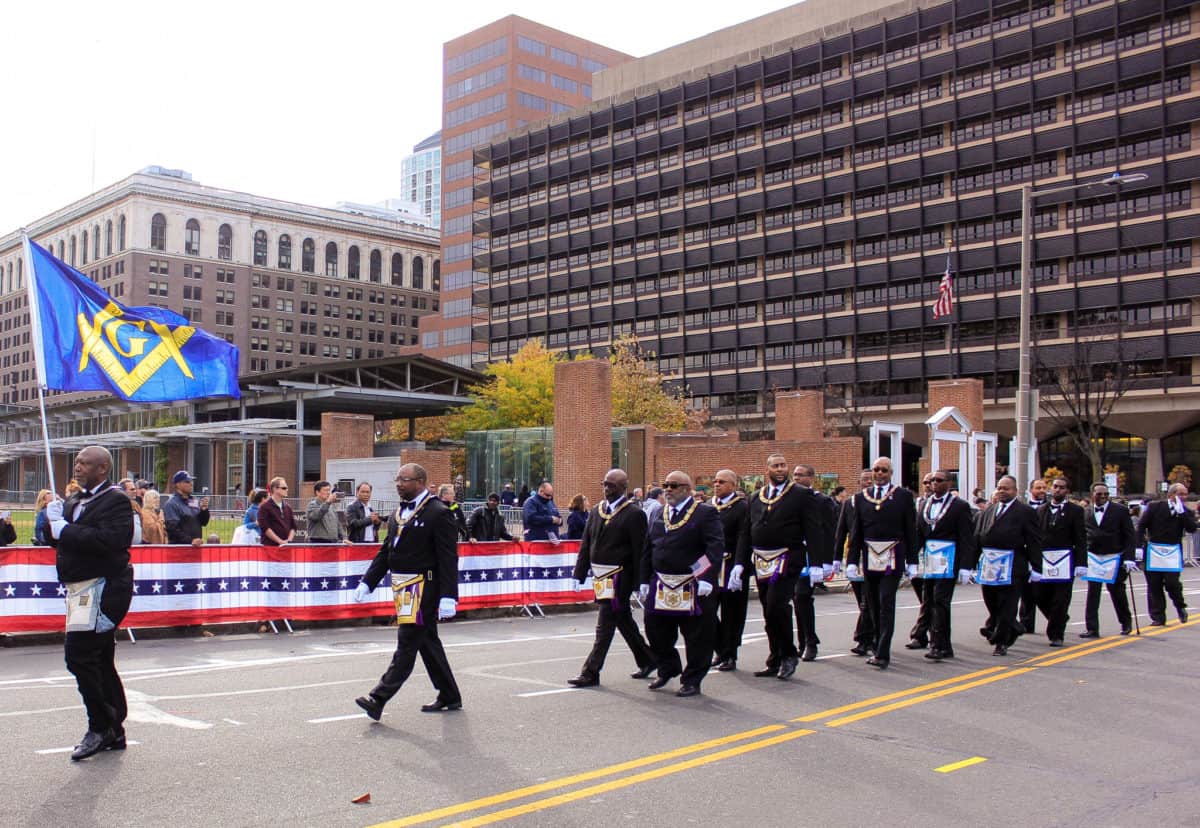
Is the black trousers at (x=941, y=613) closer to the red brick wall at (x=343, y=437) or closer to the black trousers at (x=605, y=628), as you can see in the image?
the black trousers at (x=605, y=628)

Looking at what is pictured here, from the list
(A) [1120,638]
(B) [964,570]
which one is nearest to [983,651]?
(B) [964,570]

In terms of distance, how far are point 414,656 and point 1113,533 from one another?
10.0 metres

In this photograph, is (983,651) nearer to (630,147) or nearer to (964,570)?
(964,570)

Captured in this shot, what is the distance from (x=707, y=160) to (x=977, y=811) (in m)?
77.7

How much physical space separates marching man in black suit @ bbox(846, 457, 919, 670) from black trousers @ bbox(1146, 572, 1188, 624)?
5.51m

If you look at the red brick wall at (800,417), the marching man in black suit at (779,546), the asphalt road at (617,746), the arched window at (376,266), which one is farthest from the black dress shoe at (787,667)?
the arched window at (376,266)

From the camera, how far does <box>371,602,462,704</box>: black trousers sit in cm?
848

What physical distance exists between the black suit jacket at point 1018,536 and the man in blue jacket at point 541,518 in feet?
26.0

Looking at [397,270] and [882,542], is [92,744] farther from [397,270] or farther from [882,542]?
[397,270]

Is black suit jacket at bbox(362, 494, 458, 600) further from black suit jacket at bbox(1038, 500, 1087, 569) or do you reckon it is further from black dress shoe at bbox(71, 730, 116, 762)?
black suit jacket at bbox(1038, 500, 1087, 569)

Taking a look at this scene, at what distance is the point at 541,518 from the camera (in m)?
19.4

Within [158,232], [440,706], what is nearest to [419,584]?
[440,706]

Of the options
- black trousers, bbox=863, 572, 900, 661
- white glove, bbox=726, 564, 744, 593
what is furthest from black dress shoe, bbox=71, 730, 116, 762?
black trousers, bbox=863, 572, 900, 661

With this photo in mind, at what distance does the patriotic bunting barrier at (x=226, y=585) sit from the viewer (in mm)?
13289
